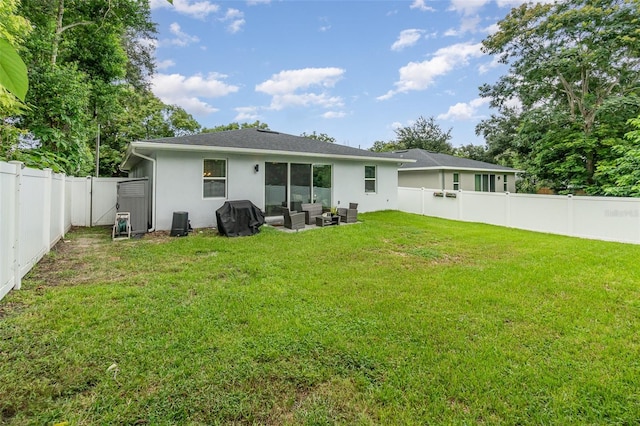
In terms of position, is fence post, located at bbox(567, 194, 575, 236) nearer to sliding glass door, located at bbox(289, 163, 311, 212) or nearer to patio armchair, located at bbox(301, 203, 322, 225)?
patio armchair, located at bbox(301, 203, 322, 225)

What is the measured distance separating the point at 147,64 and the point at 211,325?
22.6 metres

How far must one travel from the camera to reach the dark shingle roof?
9289 mm

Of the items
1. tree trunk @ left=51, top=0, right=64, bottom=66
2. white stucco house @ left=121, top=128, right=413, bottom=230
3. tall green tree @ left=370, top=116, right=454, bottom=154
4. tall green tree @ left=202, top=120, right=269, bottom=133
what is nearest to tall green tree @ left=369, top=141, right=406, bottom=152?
tall green tree @ left=370, top=116, right=454, bottom=154

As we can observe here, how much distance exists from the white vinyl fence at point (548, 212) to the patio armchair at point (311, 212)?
597 cm

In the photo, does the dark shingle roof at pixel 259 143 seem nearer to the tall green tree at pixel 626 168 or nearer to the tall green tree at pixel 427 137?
the tall green tree at pixel 626 168

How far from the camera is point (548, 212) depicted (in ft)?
31.3

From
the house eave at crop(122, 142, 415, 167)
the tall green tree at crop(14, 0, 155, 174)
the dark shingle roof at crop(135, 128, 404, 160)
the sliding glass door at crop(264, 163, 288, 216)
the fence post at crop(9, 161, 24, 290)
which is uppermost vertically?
the tall green tree at crop(14, 0, 155, 174)

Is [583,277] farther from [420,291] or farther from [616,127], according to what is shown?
[616,127]

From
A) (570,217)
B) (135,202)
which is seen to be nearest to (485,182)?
(570,217)

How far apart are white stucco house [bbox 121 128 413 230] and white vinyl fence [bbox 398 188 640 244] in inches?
106

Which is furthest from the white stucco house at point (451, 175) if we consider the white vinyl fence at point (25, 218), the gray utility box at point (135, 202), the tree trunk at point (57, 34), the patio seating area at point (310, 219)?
the tree trunk at point (57, 34)

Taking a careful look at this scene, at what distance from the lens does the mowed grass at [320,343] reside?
217cm

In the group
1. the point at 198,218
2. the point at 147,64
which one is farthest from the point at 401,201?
the point at 147,64

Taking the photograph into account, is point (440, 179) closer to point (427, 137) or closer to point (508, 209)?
point (508, 209)
